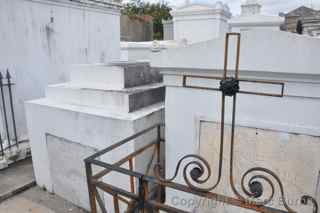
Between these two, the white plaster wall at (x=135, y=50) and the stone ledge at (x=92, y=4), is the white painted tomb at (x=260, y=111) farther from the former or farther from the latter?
the white plaster wall at (x=135, y=50)

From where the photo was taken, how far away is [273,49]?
1827 millimetres

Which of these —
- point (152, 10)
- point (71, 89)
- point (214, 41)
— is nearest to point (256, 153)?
point (214, 41)

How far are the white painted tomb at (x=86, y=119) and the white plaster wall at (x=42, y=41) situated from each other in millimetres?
1222

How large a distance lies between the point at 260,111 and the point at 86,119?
2.01m

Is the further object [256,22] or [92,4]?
[92,4]

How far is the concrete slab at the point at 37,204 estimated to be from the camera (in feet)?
11.4

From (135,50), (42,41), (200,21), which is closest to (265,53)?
(42,41)

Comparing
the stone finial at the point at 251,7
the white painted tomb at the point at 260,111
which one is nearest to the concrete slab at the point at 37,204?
the white painted tomb at the point at 260,111

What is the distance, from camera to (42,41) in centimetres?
491

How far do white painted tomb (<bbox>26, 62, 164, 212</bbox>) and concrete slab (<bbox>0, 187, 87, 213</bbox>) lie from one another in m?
0.10

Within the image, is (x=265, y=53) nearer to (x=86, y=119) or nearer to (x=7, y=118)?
(x=86, y=119)

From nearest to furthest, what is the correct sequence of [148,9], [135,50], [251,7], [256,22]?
[256,22]
[251,7]
[135,50]
[148,9]

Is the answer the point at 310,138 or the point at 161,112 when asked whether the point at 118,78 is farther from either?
the point at 310,138

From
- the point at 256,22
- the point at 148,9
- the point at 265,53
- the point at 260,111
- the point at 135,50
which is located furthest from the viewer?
the point at 148,9
